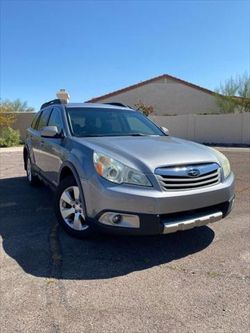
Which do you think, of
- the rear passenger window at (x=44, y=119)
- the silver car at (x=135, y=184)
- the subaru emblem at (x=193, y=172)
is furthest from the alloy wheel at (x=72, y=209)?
the rear passenger window at (x=44, y=119)

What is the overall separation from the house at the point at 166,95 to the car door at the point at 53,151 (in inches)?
1153

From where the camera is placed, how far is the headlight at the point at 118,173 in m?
3.51

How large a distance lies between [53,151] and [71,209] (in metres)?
1.29

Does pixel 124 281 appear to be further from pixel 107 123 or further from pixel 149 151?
pixel 107 123

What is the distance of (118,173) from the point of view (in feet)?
11.7

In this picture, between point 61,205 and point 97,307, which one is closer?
point 97,307

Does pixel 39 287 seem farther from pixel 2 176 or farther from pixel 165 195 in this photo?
pixel 2 176

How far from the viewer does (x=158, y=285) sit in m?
3.20

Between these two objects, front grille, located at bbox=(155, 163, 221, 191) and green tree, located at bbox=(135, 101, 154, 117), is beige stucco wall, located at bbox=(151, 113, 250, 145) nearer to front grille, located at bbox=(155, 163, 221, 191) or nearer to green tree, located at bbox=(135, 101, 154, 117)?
green tree, located at bbox=(135, 101, 154, 117)

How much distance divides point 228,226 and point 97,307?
256 centimetres

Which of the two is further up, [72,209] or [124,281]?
[72,209]

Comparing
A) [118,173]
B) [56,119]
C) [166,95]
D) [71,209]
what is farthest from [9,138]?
[118,173]

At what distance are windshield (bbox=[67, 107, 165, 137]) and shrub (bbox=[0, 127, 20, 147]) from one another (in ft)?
57.8

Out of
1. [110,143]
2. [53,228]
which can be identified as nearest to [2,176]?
[53,228]
